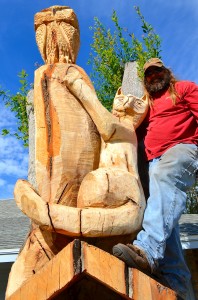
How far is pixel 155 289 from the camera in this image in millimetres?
1971

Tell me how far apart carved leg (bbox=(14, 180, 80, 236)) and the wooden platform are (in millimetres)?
261

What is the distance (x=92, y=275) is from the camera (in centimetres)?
191

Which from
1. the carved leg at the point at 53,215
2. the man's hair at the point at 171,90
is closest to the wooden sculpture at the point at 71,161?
the carved leg at the point at 53,215

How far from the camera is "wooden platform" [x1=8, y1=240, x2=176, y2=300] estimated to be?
1.90m

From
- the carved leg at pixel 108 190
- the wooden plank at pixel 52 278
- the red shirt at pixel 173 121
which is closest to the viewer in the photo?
the wooden plank at pixel 52 278

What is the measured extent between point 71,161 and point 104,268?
82 centimetres

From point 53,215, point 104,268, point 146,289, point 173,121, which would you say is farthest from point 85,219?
point 173,121

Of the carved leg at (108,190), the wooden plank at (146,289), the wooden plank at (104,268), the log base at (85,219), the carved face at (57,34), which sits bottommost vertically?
the wooden plank at (146,289)

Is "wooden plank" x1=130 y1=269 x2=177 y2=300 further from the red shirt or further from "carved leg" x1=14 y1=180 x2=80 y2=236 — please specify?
the red shirt

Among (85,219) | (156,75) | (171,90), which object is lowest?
(85,219)

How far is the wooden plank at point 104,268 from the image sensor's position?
1.91 m

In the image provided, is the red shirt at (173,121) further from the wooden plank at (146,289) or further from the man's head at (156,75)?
the wooden plank at (146,289)

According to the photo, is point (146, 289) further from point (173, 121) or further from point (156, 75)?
point (156, 75)

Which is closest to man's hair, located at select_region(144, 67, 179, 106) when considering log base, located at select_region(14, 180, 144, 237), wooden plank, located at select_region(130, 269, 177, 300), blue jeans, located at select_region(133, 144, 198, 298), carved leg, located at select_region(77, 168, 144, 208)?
blue jeans, located at select_region(133, 144, 198, 298)
